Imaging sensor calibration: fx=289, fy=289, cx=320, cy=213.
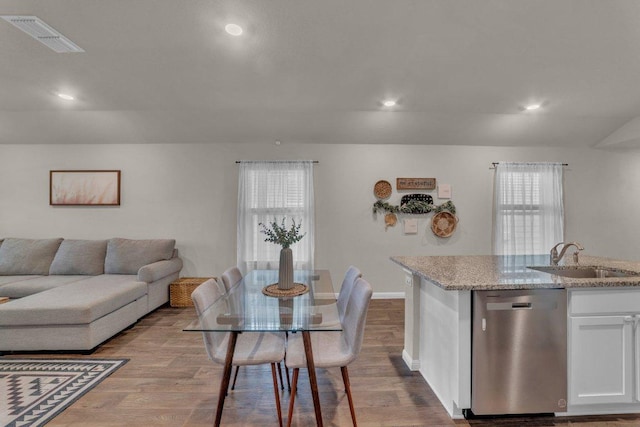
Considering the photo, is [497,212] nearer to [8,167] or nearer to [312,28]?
[312,28]

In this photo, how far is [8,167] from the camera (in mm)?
4324

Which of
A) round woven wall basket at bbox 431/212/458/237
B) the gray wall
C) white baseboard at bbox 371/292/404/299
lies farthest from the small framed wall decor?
round woven wall basket at bbox 431/212/458/237

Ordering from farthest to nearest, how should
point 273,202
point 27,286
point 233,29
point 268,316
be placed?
1. point 273,202
2. point 27,286
3. point 233,29
4. point 268,316

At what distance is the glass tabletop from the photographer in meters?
1.52

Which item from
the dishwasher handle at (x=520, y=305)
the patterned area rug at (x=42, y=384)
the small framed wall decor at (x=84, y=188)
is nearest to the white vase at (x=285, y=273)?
the dishwasher handle at (x=520, y=305)

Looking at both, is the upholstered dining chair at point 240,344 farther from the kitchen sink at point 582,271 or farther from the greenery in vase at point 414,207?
the greenery in vase at point 414,207

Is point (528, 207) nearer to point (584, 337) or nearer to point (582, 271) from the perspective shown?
point (582, 271)

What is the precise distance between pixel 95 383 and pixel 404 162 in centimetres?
425

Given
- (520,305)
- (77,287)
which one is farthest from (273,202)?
(520,305)

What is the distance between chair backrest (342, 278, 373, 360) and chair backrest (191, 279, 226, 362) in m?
0.80

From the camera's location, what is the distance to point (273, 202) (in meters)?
4.31

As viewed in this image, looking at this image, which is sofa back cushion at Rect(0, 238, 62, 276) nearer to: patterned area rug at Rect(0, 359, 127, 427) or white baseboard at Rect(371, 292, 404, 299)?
patterned area rug at Rect(0, 359, 127, 427)

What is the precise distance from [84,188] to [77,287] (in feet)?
6.14

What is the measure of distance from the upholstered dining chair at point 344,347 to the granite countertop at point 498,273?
47 centimetres
